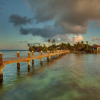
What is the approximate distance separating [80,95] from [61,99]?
1.62 metres

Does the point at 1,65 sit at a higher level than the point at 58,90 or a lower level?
higher

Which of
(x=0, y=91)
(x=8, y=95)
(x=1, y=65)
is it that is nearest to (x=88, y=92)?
(x=8, y=95)

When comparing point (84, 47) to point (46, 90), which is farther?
point (84, 47)

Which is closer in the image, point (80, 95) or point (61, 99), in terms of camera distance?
point (61, 99)

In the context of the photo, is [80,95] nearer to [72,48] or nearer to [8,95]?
[8,95]

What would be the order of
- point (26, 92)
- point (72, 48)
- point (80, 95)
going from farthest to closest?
point (72, 48) < point (26, 92) < point (80, 95)

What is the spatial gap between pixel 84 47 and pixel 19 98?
314 ft

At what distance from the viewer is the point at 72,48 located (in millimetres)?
112125

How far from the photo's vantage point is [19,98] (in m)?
7.32

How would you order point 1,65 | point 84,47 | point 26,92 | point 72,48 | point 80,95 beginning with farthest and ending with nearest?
point 72,48
point 84,47
point 1,65
point 26,92
point 80,95

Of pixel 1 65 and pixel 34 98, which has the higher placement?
pixel 1 65

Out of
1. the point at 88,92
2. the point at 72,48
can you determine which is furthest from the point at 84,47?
the point at 88,92

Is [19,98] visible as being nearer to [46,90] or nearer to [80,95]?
[46,90]

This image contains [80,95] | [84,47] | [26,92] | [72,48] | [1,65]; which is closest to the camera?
[80,95]
